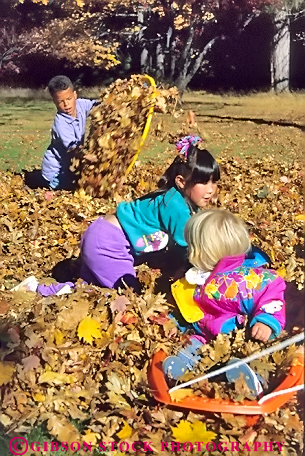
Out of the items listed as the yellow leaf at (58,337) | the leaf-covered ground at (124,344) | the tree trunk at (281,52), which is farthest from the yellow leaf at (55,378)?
the tree trunk at (281,52)

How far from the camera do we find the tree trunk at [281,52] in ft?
8.39

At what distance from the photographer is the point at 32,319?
2.77 m

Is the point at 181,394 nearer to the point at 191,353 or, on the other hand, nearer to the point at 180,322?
the point at 191,353

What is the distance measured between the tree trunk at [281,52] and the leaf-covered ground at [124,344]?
1.17ft

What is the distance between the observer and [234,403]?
2279mm

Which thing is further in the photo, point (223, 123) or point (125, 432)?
point (223, 123)

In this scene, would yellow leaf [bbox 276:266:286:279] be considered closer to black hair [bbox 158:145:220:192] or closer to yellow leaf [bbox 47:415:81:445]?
black hair [bbox 158:145:220:192]

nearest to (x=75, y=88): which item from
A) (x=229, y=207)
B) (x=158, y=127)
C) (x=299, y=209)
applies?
(x=158, y=127)

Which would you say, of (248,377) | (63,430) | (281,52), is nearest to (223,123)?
(281,52)

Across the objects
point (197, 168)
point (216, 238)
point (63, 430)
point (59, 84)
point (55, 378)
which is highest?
point (59, 84)

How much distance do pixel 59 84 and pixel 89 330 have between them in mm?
1160

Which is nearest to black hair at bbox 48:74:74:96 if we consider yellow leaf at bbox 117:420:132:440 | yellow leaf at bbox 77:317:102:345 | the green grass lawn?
the green grass lawn

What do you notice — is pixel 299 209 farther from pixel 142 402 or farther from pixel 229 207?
pixel 142 402

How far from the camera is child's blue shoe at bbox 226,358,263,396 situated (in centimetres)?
236
